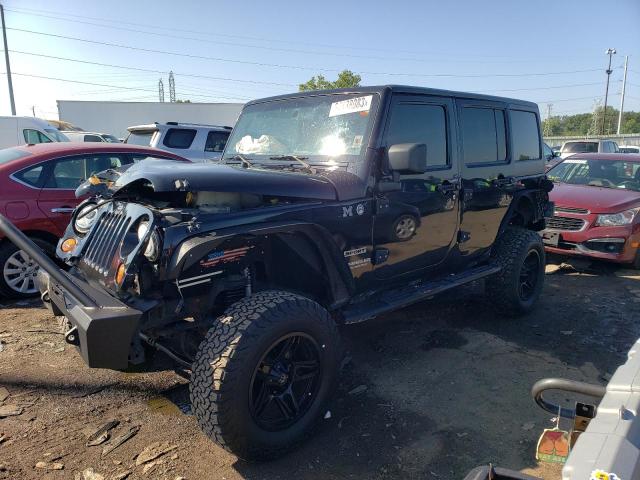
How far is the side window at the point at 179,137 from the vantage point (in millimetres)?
9977

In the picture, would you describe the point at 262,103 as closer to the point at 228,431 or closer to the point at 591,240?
the point at 228,431

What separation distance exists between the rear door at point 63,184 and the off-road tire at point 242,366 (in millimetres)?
3258

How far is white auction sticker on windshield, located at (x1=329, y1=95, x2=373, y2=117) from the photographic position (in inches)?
134

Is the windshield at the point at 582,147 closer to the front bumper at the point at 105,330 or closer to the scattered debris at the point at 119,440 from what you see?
the scattered debris at the point at 119,440

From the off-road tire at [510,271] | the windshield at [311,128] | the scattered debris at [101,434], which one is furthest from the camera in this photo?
the off-road tire at [510,271]

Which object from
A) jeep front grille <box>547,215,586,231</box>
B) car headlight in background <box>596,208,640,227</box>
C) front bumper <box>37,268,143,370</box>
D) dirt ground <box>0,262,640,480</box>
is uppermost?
front bumper <box>37,268,143,370</box>

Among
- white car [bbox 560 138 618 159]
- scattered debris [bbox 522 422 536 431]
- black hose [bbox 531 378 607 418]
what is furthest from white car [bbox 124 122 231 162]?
white car [bbox 560 138 618 159]

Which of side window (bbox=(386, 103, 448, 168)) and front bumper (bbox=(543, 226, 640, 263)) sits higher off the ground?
side window (bbox=(386, 103, 448, 168))

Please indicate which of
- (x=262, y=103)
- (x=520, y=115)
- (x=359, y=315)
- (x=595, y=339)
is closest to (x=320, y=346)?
(x=359, y=315)

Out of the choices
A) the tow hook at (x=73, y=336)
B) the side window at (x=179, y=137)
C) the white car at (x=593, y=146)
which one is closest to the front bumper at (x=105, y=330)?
the tow hook at (x=73, y=336)

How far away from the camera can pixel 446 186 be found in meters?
3.84

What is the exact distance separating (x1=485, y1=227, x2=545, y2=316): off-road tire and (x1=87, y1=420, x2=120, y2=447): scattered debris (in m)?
3.44

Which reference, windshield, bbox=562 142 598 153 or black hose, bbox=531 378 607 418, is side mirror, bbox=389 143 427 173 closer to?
black hose, bbox=531 378 607 418

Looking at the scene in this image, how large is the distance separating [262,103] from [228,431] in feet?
8.89
